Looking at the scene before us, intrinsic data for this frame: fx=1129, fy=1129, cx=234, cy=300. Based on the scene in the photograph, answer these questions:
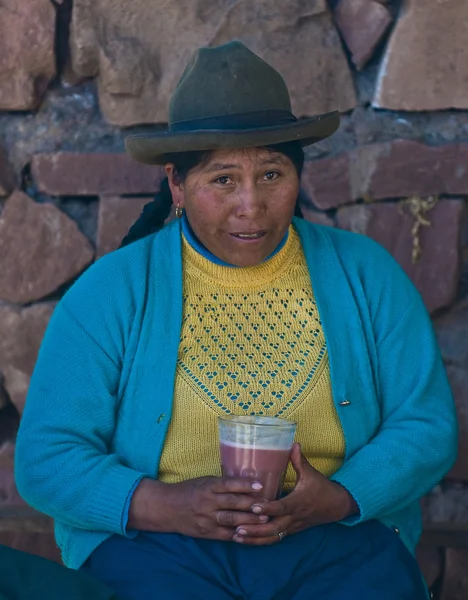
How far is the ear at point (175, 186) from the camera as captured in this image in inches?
110

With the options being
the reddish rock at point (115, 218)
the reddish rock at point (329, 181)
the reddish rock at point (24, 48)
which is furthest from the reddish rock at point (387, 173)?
the reddish rock at point (24, 48)

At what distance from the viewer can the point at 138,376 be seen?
105 inches

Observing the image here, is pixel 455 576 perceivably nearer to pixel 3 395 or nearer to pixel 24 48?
pixel 3 395

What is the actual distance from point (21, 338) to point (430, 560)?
1431 millimetres

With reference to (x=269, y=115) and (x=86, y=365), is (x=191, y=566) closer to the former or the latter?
(x=86, y=365)

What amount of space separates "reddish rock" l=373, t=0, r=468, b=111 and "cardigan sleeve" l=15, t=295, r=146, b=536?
123 cm

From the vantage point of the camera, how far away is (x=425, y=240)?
3.36m

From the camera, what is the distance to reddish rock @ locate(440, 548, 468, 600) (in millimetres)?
3449

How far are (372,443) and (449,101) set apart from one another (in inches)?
46.4

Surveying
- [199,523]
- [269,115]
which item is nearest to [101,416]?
[199,523]

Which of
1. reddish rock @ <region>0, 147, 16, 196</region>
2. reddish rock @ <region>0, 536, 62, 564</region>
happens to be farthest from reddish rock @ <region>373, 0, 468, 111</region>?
reddish rock @ <region>0, 536, 62, 564</region>

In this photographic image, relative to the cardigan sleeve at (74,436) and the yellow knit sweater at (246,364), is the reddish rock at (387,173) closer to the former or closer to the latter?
the yellow knit sweater at (246,364)

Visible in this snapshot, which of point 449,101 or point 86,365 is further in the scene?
point 449,101

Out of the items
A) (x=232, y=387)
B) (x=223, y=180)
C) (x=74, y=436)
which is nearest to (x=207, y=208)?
(x=223, y=180)
